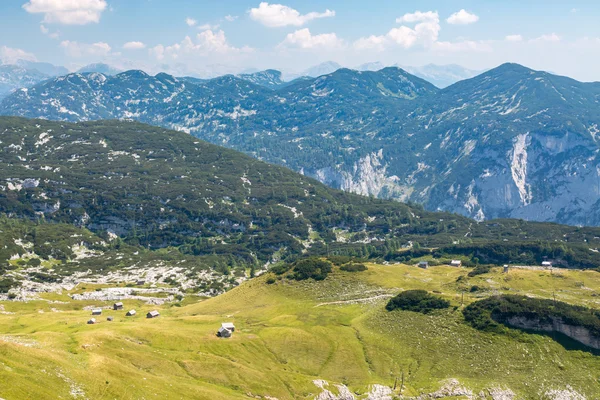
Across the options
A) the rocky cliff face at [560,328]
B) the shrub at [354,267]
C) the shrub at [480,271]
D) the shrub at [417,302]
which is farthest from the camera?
the shrub at [480,271]

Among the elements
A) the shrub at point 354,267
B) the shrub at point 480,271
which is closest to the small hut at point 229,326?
the shrub at point 354,267

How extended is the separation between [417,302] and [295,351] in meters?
37.7

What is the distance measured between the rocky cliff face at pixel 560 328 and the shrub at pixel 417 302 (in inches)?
706

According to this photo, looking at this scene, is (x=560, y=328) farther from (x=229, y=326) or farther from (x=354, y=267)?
(x=229, y=326)

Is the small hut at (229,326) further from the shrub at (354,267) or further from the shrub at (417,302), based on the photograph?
the shrub at (354,267)

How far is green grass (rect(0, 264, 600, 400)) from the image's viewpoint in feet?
246

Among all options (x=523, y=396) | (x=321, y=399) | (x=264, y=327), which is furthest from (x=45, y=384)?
(x=523, y=396)

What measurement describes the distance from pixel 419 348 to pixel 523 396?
77.6 ft

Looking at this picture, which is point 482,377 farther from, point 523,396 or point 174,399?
point 174,399

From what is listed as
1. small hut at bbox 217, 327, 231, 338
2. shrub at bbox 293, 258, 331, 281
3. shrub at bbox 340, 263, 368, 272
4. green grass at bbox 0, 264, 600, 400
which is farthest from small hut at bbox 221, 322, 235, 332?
shrub at bbox 340, 263, 368, 272

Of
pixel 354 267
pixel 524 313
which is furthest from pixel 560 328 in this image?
pixel 354 267

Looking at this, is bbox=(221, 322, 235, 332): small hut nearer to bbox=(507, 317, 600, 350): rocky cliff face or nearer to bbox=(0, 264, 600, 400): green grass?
bbox=(0, 264, 600, 400): green grass

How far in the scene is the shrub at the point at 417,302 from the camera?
12662 cm

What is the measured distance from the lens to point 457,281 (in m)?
157
